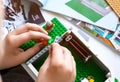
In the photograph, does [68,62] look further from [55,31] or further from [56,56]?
[55,31]

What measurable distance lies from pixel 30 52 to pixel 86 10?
236mm

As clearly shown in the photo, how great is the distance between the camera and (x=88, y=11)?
82cm

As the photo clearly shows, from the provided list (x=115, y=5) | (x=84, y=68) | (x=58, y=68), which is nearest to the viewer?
(x=58, y=68)

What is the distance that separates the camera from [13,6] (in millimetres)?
783

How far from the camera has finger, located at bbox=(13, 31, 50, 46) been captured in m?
0.70

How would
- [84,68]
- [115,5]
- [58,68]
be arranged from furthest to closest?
[115,5] < [84,68] < [58,68]

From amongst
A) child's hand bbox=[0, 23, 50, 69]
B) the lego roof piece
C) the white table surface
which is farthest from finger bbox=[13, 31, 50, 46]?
the lego roof piece

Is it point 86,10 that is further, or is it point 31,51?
point 86,10

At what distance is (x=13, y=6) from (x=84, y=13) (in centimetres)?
22

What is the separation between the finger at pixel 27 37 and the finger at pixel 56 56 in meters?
0.06

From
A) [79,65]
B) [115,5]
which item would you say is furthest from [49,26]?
[115,5]

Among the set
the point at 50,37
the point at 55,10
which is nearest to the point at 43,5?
the point at 55,10

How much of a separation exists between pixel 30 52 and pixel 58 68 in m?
0.11

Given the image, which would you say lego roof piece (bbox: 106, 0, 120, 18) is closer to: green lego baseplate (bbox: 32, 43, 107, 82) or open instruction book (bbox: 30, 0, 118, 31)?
open instruction book (bbox: 30, 0, 118, 31)
